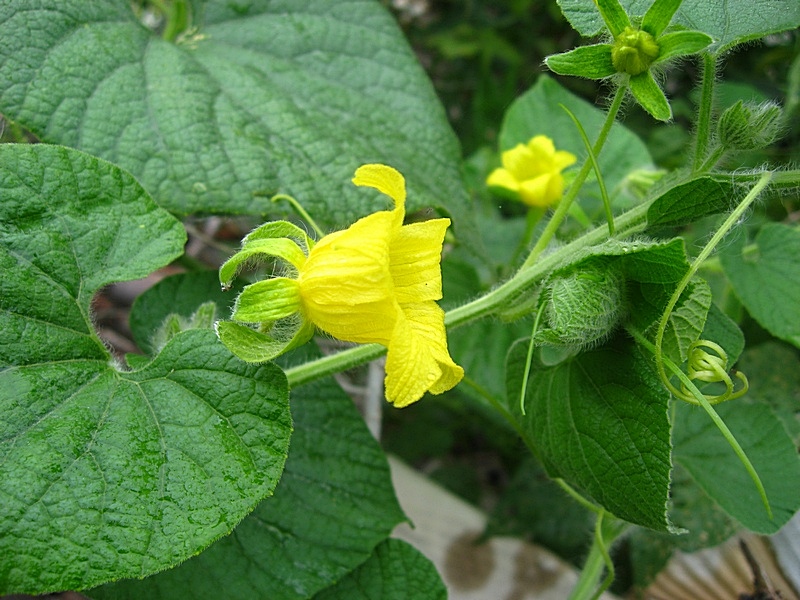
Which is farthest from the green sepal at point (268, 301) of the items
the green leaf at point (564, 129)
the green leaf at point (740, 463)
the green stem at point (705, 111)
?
the green leaf at point (564, 129)

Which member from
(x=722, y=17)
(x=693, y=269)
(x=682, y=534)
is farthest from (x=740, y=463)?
(x=722, y=17)

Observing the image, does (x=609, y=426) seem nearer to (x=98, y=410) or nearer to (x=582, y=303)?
(x=582, y=303)

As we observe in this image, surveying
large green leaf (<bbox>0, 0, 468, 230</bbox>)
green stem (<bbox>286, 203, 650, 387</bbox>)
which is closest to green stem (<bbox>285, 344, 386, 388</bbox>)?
green stem (<bbox>286, 203, 650, 387</bbox>)

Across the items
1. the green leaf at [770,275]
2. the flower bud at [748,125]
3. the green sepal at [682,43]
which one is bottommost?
the green leaf at [770,275]

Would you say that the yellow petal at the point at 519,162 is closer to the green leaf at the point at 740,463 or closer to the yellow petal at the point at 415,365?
the green leaf at the point at 740,463

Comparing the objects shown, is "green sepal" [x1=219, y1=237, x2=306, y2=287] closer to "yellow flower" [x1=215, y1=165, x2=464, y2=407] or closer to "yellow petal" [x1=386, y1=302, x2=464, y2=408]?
"yellow flower" [x1=215, y1=165, x2=464, y2=407]

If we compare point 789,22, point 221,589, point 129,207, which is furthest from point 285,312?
point 789,22
